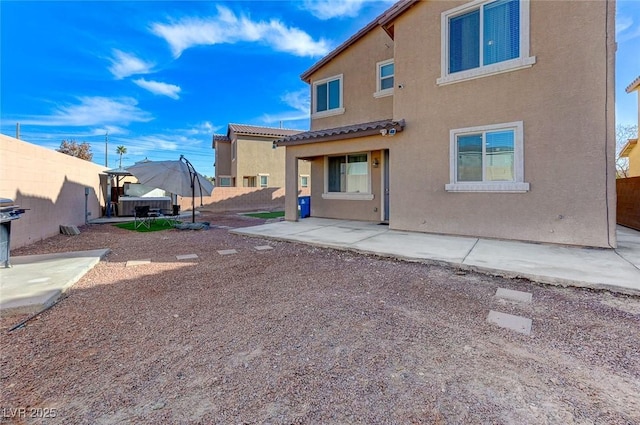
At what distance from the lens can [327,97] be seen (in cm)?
1344

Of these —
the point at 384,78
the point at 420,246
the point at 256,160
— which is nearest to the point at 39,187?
the point at 420,246

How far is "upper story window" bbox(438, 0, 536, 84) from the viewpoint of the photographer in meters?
7.86

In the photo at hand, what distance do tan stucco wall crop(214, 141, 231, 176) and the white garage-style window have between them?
20882mm

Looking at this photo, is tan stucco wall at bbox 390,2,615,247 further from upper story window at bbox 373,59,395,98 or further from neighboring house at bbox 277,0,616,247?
upper story window at bbox 373,59,395,98

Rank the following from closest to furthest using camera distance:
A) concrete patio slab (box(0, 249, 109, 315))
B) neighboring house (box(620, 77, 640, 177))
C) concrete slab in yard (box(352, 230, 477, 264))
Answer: concrete patio slab (box(0, 249, 109, 315)) → concrete slab in yard (box(352, 230, 477, 264)) → neighboring house (box(620, 77, 640, 177))

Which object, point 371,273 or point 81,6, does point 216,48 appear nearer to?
point 81,6

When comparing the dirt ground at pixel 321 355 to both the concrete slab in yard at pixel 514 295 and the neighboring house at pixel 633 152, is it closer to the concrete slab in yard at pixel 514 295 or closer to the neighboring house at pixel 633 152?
the concrete slab in yard at pixel 514 295

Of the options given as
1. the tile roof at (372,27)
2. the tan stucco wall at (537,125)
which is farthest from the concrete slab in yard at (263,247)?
the tile roof at (372,27)

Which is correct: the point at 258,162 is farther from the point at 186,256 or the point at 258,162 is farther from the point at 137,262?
the point at 137,262

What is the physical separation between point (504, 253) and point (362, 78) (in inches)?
342

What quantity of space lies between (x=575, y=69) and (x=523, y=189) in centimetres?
301

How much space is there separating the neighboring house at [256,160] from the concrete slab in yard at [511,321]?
24274 millimetres

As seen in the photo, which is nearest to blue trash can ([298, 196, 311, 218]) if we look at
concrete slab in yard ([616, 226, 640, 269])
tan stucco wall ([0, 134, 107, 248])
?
tan stucco wall ([0, 134, 107, 248])

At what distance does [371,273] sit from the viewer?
19.1ft
